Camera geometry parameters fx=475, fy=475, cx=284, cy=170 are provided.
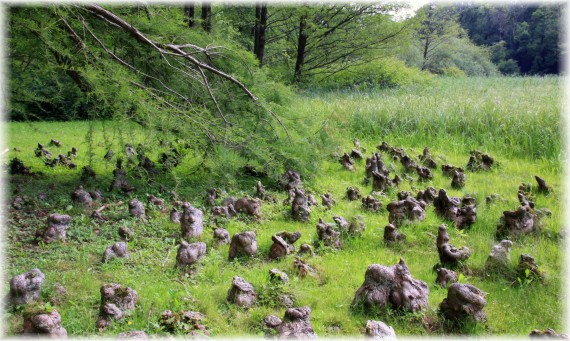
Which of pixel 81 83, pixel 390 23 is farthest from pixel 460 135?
pixel 390 23

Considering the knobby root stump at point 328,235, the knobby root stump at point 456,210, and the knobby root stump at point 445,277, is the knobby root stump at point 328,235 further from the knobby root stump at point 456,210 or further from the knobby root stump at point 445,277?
the knobby root stump at point 456,210

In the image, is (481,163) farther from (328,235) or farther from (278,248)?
(278,248)

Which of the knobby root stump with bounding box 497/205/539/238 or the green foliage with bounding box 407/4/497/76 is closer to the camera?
the knobby root stump with bounding box 497/205/539/238

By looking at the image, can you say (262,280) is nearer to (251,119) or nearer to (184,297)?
(184,297)

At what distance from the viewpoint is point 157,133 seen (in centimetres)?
570

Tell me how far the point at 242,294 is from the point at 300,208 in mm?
2201

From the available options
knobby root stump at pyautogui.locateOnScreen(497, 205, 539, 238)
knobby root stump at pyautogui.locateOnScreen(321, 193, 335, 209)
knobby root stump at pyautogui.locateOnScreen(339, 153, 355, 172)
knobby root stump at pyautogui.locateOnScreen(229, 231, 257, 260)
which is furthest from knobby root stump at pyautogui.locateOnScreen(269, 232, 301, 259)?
knobby root stump at pyautogui.locateOnScreen(339, 153, 355, 172)

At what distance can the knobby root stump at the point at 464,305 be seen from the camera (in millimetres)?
2881

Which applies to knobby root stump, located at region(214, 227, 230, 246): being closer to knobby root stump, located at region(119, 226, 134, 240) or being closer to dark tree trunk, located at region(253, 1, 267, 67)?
knobby root stump, located at region(119, 226, 134, 240)

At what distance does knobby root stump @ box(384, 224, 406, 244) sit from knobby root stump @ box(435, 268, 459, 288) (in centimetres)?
86

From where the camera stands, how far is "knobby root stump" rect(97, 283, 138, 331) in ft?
9.37

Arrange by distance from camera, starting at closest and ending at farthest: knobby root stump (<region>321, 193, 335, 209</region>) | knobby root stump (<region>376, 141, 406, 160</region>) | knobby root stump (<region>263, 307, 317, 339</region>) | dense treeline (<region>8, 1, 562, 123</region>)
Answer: knobby root stump (<region>263, 307, 317, 339</region>) → dense treeline (<region>8, 1, 562, 123</region>) → knobby root stump (<region>321, 193, 335, 209</region>) → knobby root stump (<region>376, 141, 406, 160</region>)

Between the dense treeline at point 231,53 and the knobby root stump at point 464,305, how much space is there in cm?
342

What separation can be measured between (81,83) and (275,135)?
2.51 metres
